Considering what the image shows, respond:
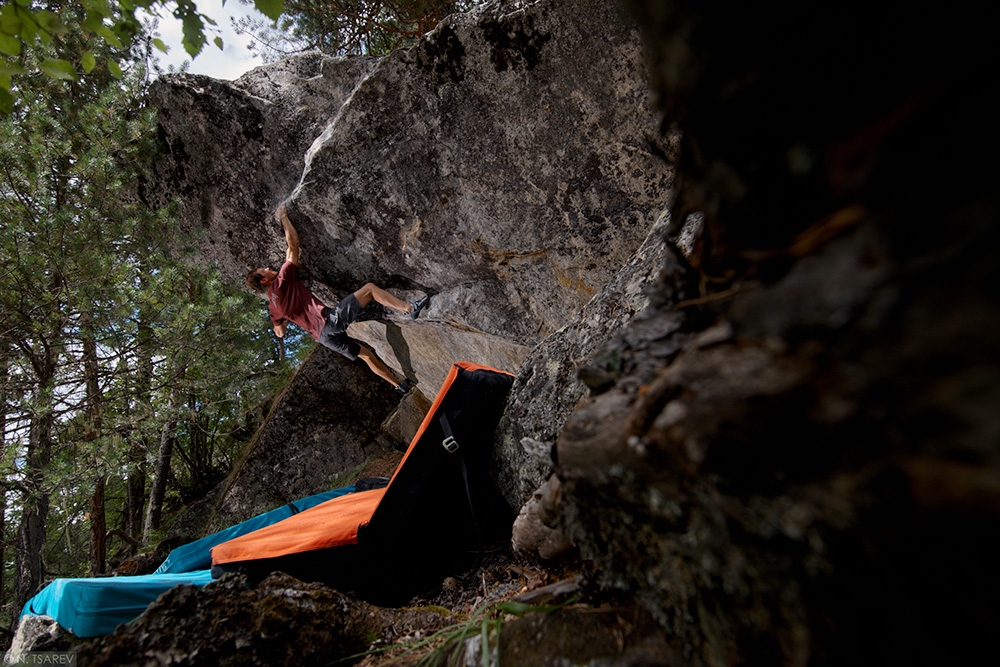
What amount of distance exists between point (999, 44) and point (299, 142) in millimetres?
6051

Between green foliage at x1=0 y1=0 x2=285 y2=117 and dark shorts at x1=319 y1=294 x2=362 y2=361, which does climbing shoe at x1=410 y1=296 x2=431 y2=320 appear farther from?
green foliage at x1=0 y1=0 x2=285 y2=117

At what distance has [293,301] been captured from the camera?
18.6 feet

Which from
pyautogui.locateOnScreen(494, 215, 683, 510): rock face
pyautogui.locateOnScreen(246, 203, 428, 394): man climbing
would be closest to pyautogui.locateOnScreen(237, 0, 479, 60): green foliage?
pyautogui.locateOnScreen(246, 203, 428, 394): man climbing

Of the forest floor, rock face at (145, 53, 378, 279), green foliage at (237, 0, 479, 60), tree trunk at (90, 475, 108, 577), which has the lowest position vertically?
Result: the forest floor

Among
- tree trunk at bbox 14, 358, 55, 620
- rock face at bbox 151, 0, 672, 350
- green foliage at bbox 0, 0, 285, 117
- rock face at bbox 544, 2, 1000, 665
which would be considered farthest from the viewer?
tree trunk at bbox 14, 358, 55, 620

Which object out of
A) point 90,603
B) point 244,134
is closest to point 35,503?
point 90,603

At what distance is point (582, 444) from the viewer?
0.97m

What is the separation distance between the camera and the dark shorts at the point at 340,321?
18.3 feet

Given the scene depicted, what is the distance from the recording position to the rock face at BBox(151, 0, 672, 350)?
3.73 metres

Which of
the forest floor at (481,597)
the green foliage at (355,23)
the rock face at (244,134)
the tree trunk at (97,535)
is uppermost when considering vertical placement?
the green foliage at (355,23)

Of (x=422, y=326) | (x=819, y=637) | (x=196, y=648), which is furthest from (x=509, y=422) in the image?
(x=422, y=326)

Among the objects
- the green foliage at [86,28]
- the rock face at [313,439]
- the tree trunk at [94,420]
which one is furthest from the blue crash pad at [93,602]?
the rock face at [313,439]

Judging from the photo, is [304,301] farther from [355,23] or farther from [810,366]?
[810,366]

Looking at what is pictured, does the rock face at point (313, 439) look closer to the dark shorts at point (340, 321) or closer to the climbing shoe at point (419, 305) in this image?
the dark shorts at point (340, 321)
